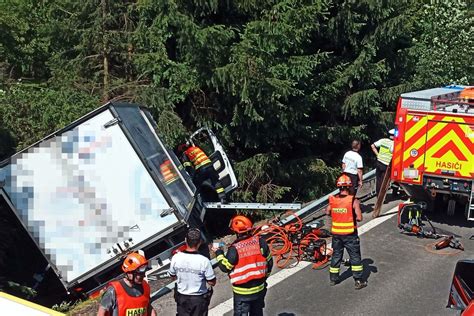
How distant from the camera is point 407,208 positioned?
9992mm

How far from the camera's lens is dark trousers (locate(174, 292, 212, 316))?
6.10 meters

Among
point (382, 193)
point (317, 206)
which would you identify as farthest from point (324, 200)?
point (382, 193)

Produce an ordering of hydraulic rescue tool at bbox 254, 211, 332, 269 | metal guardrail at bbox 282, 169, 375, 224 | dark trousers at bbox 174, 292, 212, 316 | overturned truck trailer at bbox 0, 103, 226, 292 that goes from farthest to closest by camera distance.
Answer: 1. metal guardrail at bbox 282, 169, 375, 224
2. hydraulic rescue tool at bbox 254, 211, 332, 269
3. overturned truck trailer at bbox 0, 103, 226, 292
4. dark trousers at bbox 174, 292, 212, 316

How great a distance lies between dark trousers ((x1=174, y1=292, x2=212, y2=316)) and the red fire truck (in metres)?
5.38

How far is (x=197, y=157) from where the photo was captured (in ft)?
35.5

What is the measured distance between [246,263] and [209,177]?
4717 mm

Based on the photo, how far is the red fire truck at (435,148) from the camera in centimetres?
995

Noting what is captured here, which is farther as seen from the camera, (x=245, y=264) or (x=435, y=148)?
(x=435, y=148)

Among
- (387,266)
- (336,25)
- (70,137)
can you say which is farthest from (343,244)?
(336,25)

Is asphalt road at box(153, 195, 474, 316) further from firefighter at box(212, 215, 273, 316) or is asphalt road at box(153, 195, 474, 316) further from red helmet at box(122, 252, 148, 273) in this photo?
red helmet at box(122, 252, 148, 273)

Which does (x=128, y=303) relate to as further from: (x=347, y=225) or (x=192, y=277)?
(x=347, y=225)

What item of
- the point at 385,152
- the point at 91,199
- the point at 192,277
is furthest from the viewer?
the point at 385,152

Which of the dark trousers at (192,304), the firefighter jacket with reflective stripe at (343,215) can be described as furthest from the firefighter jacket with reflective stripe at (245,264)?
the firefighter jacket with reflective stripe at (343,215)

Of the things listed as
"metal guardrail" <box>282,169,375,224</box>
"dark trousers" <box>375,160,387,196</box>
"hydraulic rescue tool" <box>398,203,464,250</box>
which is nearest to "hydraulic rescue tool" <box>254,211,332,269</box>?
"metal guardrail" <box>282,169,375,224</box>
